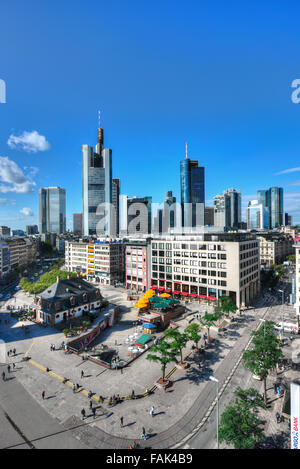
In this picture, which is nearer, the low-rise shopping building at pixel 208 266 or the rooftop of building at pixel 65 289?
the rooftop of building at pixel 65 289

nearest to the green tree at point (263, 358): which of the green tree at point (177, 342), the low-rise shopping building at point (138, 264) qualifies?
the green tree at point (177, 342)

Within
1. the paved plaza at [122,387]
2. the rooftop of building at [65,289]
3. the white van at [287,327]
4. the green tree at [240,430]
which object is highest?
the rooftop of building at [65,289]

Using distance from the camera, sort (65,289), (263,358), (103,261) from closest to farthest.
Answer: (263,358) → (65,289) → (103,261)

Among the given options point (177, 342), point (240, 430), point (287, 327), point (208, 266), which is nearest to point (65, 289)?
point (177, 342)

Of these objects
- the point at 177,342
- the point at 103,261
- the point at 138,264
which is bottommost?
the point at 177,342

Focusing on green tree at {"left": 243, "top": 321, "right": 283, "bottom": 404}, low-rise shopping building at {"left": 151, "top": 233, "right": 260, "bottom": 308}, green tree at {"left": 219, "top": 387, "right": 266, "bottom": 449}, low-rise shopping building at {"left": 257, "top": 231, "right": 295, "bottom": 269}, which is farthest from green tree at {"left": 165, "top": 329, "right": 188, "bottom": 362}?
low-rise shopping building at {"left": 257, "top": 231, "right": 295, "bottom": 269}

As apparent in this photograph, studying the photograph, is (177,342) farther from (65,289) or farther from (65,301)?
(65,289)

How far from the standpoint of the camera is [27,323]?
60.7 meters

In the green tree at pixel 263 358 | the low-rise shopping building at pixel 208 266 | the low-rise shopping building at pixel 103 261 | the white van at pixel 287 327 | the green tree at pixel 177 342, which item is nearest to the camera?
the green tree at pixel 263 358

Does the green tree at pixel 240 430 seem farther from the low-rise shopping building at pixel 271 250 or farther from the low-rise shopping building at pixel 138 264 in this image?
the low-rise shopping building at pixel 271 250

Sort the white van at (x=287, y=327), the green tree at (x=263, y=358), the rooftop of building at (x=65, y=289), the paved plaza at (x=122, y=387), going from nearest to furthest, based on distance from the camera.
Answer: the paved plaza at (x=122, y=387)
the green tree at (x=263, y=358)
the white van at (x=287, y=327)
the rooftop of building at (x=65, y=289)

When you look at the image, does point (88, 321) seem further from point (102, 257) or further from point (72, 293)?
point (102, 257)

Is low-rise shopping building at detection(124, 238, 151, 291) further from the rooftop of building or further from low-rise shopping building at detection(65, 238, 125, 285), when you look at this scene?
the rooftop of building
